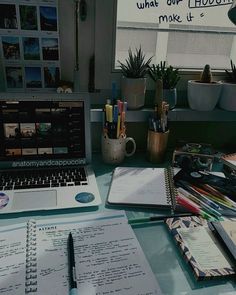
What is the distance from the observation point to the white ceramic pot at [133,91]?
36.3 inches

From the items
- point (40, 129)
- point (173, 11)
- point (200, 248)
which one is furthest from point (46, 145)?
point (173, 11)

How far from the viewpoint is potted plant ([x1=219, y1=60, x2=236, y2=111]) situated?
0.97 m

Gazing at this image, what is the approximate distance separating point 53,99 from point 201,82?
486 mm

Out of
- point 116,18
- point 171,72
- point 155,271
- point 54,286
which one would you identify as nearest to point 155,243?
point 155,271

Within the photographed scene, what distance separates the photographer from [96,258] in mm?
532

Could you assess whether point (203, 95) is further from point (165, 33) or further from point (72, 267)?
point (72, 267)

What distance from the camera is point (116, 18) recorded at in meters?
0.92

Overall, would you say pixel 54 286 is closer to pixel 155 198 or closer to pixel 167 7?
pixel 155 198

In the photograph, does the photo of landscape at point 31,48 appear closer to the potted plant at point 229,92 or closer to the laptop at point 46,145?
the laptop at point 46,145

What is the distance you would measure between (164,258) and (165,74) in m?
0.61

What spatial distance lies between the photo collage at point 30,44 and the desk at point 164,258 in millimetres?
432

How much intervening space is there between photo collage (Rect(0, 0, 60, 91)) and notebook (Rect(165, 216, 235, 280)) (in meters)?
0.60

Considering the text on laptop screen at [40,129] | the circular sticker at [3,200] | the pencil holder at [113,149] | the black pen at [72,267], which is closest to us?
the black pen at [72,267]

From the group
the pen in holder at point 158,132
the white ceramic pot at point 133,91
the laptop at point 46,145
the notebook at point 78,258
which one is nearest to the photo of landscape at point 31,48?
the laptop at point 46,145
